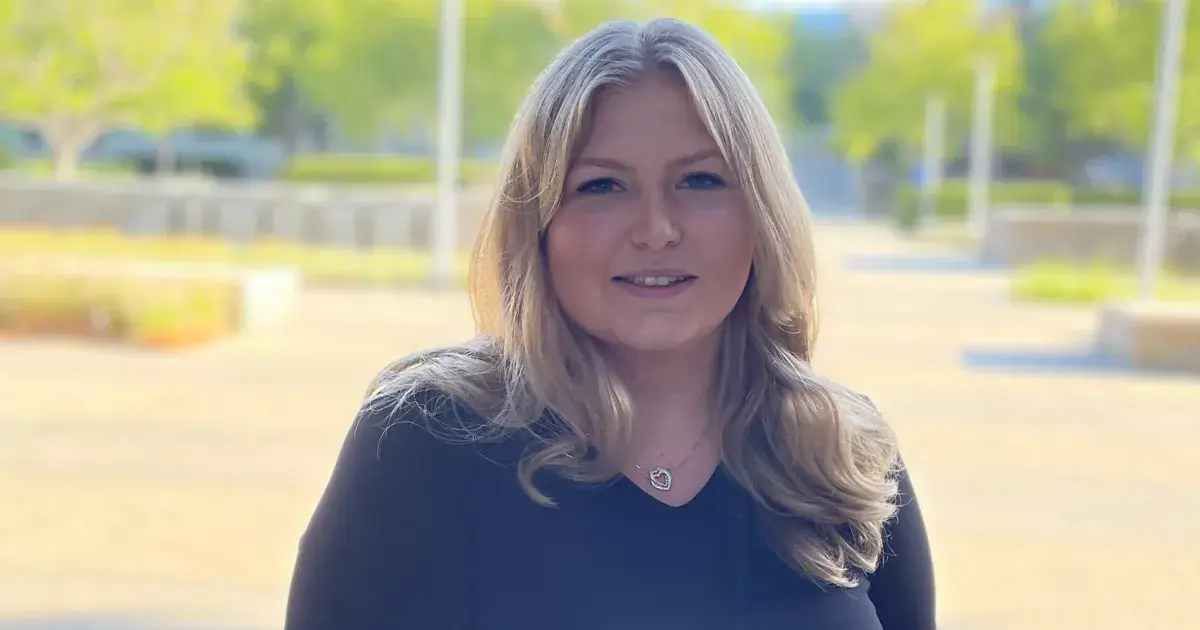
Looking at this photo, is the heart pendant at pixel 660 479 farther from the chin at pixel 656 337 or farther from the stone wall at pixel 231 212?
the stone wall at pixel 231 212

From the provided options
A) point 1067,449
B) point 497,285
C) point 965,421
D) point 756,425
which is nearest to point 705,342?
point 756,425

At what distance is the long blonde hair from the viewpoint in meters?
1.54

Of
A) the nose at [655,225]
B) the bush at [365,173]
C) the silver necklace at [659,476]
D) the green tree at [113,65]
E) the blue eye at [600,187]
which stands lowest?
the silver necklace at [659,476]

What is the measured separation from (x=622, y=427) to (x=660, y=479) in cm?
8

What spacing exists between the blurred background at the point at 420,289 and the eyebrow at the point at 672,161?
43cm

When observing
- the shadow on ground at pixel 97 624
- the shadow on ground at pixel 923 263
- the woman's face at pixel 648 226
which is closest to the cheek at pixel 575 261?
the woman's face at pixel 648 226

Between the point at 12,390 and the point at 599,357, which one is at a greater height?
the point at 599,357

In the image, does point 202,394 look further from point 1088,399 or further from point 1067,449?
point 1088,399

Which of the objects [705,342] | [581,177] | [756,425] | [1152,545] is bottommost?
[1152,545]

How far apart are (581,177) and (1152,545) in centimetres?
476

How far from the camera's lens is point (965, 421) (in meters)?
8.00

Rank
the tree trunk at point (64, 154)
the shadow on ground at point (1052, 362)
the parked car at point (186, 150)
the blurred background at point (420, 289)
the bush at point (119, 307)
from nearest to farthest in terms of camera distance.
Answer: the blurred background at point (420, 289)
the shadow on ground at point (1052, 362)
the bush at point (119, 307)
the tree trunk at point (64, 154)
the parked car at point (186, 150)

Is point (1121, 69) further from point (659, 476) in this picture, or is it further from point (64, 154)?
point (659, 476)

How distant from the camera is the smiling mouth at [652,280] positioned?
1.57 m
